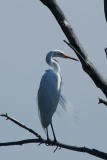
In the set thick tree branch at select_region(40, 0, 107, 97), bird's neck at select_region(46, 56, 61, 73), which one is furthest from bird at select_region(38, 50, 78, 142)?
thick tree branch at select_region(40, 0, 107, 97)

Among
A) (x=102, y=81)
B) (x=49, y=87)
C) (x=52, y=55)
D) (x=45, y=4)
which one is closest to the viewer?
(x=102, y=81)

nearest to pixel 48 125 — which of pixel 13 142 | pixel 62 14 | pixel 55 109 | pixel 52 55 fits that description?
pixel 55 109

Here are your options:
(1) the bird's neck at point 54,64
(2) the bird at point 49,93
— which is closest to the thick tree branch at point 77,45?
(2) the bird at point 49,93

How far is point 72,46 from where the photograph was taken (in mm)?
3695

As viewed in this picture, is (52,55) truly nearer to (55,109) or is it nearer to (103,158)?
(55,109)

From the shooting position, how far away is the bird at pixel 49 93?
766cm

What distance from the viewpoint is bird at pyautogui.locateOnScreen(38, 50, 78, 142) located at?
766 centimetres

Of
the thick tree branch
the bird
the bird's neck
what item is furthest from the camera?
the bird's neck

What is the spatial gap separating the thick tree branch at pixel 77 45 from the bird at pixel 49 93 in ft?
12.4

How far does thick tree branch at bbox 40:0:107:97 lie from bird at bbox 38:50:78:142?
3776 millimetres

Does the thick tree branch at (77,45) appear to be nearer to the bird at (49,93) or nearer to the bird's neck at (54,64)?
the bird at (49,93)

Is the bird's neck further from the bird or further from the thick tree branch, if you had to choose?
the thick tree branch

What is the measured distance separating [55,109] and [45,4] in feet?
13.5

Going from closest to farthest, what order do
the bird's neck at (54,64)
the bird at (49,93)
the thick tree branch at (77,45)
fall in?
the thick tree branch at (77,45) → the bird at (49,93) → the bird's neck at (54,64)
